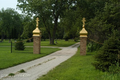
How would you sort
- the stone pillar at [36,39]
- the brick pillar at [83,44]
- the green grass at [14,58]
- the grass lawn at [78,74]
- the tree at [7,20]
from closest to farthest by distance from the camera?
the grass lawn at [78,74] → the green grass at [14,58] → the brick pillar at [83,44] → the stone pillar at [36,39] → the tree at [7,20]

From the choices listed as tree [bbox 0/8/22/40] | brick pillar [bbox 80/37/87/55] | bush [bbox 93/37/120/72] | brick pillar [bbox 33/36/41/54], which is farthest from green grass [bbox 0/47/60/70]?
tree [bbox 0/8/22/40]

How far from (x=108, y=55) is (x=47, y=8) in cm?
2611

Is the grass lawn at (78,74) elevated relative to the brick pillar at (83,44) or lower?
lower

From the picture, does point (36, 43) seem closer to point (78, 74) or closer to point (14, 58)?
point (14, 58)

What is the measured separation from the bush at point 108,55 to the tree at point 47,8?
2518cm

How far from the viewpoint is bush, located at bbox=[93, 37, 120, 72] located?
22.8ft

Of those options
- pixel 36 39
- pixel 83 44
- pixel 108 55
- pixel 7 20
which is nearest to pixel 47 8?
pixel 36 39

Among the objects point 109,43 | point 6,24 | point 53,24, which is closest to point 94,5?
point 53,24

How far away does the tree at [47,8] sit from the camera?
1233 inches

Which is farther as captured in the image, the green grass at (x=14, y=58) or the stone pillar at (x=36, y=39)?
the stone pillar at (x=36, y=39)

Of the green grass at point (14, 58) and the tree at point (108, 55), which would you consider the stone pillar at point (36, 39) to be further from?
the tree at point (108, 55)

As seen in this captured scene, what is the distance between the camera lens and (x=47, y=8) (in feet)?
104

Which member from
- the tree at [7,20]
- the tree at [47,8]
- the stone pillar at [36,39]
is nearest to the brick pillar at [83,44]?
the stone pillar at [36,39]

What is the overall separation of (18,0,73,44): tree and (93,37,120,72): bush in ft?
82.6
